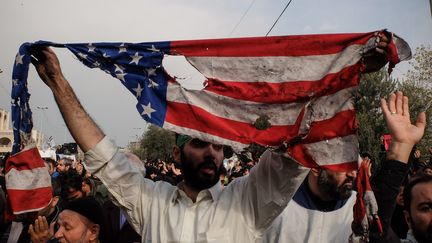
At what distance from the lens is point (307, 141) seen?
8.43 feet

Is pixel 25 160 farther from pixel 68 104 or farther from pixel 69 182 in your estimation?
pixel 69 182

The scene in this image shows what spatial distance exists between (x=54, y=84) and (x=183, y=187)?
1060 mm

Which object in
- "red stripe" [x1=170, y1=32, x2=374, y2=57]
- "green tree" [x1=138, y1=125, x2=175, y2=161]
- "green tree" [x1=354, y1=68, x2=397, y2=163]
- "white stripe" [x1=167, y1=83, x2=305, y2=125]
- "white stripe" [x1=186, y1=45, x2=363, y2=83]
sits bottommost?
"green tree" [x1=138, y1=125, x2=175, y2=161]

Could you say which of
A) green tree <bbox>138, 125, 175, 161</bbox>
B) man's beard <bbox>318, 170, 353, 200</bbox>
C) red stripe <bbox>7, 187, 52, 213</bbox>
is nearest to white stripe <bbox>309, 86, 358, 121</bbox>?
man's beard <bbox>318, 170, 353, 200</bbox>

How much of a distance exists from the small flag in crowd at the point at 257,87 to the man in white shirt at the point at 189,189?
0.59ft

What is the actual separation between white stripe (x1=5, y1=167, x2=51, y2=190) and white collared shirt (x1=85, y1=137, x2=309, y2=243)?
78 cm

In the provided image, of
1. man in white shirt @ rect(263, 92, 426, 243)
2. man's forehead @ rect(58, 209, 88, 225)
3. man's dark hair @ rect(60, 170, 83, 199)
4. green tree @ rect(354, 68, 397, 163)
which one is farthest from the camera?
green tree @ rect(354, 68, 397, 163)

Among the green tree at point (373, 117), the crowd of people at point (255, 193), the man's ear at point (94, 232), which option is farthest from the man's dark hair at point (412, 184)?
the green tree at point (373, 117)

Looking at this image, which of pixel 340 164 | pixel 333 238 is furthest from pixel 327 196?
pixel 340 164

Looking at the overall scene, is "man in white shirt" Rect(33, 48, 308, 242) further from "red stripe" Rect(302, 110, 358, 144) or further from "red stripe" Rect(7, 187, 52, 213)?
"red stripe" Rect(7, 187, 52, 213)

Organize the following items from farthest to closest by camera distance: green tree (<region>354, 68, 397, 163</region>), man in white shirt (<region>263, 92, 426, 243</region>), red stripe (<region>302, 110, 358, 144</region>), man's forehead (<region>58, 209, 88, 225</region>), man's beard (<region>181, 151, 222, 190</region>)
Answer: green tree (<region>354, 68, 397, 163</region>), man's forehead (<region>58, 209, 88, 225</region>), man in white shirt (<region>263, 92, 426, 243</region>), man's beard (<region>181, 151, 222, 190</region>), red stripe (<region>302, 110, 358, 144</region>)

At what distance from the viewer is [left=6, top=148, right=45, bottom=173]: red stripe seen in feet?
10.4

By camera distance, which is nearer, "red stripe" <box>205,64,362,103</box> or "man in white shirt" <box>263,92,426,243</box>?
"red stripe" <box>205,64,362,103</box>

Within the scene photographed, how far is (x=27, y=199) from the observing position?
3.15 metres
